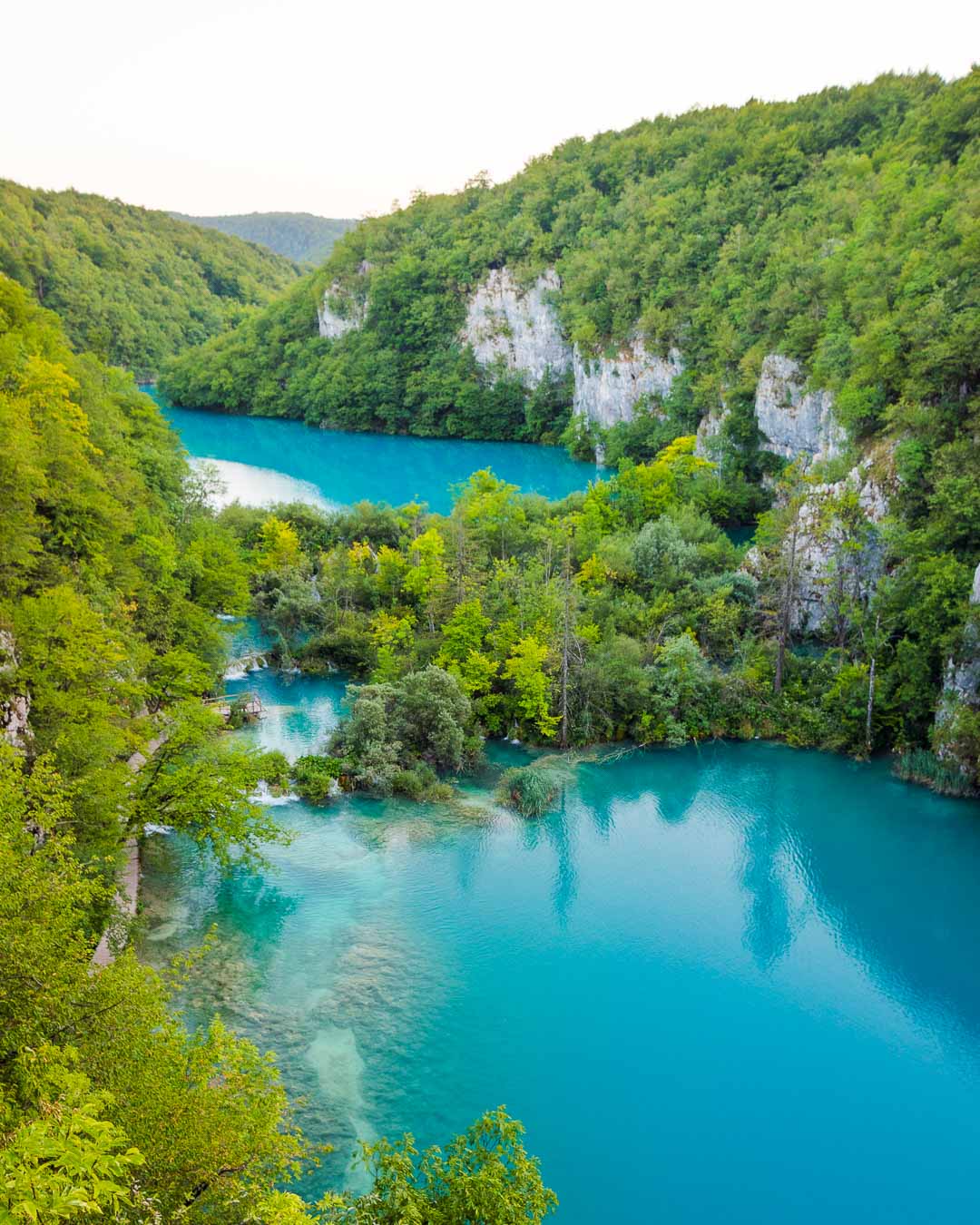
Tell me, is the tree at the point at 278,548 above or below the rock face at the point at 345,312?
below

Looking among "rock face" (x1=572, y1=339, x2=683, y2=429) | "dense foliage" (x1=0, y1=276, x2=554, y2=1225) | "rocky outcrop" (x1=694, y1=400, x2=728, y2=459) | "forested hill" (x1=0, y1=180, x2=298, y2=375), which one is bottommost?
"dense foliage" (x1=0, y1=276, x2=554, y2=1225)

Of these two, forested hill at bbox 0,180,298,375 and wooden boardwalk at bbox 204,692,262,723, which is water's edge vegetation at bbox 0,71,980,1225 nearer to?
wooden boardwalk at bbox 204,692,262,723

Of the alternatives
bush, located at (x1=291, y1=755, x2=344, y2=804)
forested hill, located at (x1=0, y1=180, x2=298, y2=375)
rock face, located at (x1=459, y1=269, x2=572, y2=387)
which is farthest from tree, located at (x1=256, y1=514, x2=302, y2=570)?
forested hill, located at (x1=0, y1=180, x2=298, y2=375)

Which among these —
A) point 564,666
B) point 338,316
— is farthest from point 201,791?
point 338,316

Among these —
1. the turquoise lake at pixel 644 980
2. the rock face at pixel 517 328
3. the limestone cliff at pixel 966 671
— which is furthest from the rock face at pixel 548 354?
the turquoise lake at pixel 644 980

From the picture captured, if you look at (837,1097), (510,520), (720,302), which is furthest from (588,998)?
(720,302)

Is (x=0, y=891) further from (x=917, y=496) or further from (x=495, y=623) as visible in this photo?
(x=917, y=496)

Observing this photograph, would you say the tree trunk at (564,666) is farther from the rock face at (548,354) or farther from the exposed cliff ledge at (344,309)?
the exposed cliff ledge at (344,309)

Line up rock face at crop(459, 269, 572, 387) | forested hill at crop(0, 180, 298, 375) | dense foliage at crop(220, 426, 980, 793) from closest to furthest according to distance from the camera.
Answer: dense foliage at crop(220, 426, 980, 793)
rock face at crop(459, 269, 572, 387)
forested hill at crop(0, 180, 298, 375)
